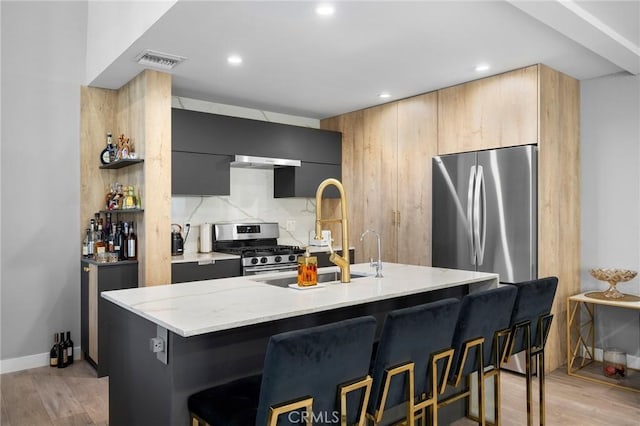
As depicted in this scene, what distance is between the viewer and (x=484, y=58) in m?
3.46

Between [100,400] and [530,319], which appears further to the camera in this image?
[100,400]

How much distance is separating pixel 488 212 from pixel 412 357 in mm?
2272

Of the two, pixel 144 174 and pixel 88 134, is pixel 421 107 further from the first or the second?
pixel 88 134

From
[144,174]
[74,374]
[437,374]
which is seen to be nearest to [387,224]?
[144,174]

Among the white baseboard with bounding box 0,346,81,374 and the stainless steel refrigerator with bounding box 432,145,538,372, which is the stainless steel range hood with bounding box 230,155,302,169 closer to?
the stainless steel refrigerator with bounding box 432,145,538,372

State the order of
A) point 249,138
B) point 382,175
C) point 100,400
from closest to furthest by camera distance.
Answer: point 100,400 < point 249,138 < point 382,175

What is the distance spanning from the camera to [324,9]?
2.62 m

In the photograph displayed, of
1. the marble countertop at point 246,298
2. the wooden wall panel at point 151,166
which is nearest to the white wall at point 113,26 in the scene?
the wooden wall panel at point 151,166

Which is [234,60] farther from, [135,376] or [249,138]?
[135,376]

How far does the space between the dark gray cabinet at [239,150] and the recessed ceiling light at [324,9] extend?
1949 mm

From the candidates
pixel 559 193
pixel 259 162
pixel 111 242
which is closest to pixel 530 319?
pixel 559 193

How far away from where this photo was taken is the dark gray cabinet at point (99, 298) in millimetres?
3594

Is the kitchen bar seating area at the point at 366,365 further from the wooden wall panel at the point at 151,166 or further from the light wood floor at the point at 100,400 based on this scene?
the wooden wall panel at the point at 151,166

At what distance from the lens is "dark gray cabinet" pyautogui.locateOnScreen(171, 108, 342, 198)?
165 inches
